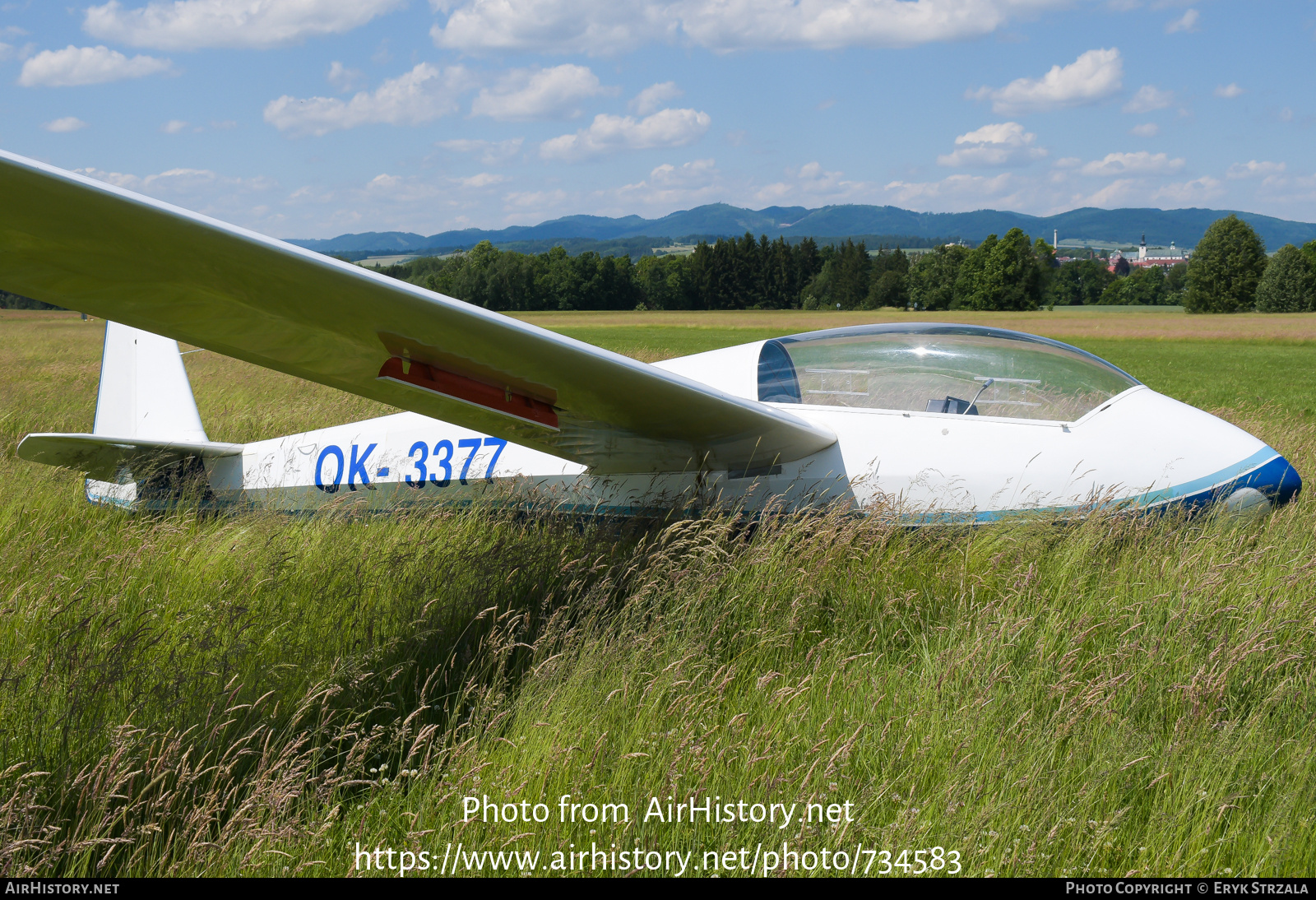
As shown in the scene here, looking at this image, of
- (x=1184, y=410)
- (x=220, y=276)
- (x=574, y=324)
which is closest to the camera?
(x=220, y=276)

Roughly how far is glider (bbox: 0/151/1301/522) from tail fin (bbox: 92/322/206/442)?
0.20 m

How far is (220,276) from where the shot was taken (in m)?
2.46

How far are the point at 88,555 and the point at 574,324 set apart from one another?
61.3m

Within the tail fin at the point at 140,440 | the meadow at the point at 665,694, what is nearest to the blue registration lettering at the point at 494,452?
the meadow at the point at 665,694

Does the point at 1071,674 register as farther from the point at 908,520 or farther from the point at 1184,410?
the point at 1184,410

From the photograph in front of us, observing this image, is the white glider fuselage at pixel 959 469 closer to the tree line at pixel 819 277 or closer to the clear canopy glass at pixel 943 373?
the clear canopy glass at pixel 943 373

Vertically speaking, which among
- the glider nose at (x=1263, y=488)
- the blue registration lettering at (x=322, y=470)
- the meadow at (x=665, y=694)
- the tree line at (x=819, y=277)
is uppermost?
the tree line at (x=819, y=277)

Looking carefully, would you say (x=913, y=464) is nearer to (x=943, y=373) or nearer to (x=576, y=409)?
(x=943, y=373)

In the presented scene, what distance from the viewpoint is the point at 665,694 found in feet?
9.16

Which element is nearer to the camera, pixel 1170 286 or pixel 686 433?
pixel 686 433

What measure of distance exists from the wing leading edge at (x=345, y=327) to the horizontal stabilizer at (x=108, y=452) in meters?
2.12

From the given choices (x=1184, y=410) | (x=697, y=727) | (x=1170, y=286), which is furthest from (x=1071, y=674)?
(x=1170, y=286)

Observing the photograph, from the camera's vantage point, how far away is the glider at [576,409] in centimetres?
238

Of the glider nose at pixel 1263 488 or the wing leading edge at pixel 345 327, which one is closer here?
the wing leading edge at pixel 345 327
